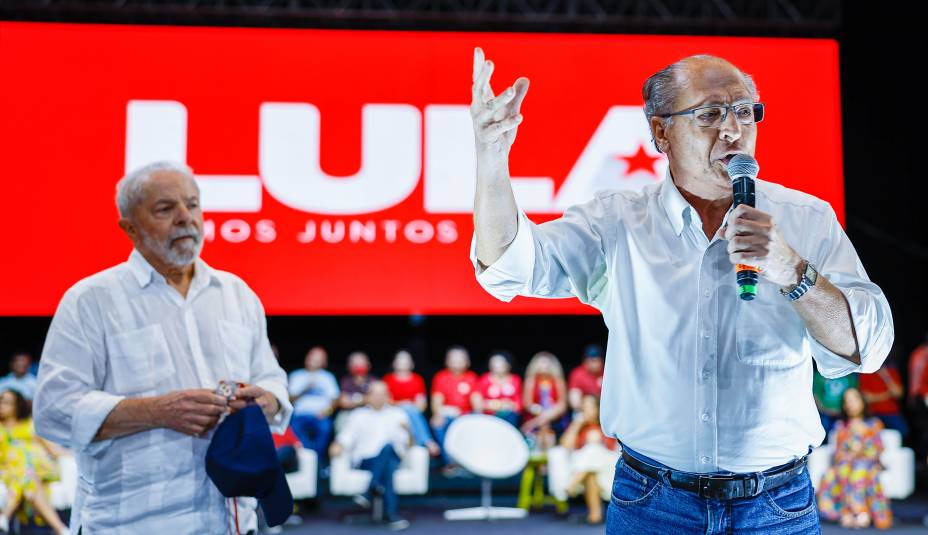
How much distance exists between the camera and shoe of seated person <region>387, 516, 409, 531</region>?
5954mm

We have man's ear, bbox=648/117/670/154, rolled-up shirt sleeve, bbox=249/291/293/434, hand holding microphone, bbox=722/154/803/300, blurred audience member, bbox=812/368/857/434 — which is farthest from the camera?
blurred audience member, bbox=812/368/857/434

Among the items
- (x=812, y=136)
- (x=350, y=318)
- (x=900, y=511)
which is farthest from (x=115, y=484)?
(x=350, y=318)

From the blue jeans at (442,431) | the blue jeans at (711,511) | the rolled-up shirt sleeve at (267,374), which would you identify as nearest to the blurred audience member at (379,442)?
the blue jeans at (442,431)

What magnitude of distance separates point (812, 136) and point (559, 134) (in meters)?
1.77

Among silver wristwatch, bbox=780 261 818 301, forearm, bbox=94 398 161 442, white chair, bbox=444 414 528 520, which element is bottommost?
white chair, bbox=444 414 528 520

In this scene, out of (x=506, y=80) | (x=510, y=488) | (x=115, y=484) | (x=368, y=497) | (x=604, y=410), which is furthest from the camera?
(x=510, y=488)

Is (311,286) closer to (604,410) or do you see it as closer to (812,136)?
(812,136)

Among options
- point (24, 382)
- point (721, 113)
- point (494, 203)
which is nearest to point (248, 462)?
point (494, 203)

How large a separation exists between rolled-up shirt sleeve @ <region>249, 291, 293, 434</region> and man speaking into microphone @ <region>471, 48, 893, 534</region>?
0.85 meters

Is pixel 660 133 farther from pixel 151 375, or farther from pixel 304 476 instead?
pixel 304 476

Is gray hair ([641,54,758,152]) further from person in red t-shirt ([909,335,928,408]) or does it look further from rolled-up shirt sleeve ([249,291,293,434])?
person in red t-shirt ([909,335,928,408])

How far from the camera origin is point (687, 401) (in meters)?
1.46

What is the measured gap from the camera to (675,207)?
5.07 ft

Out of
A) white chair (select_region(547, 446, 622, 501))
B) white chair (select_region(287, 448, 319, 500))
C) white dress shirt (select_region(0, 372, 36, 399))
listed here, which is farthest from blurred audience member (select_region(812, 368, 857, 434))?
white dress shirt (select_region(0, 372, 36, 399))
